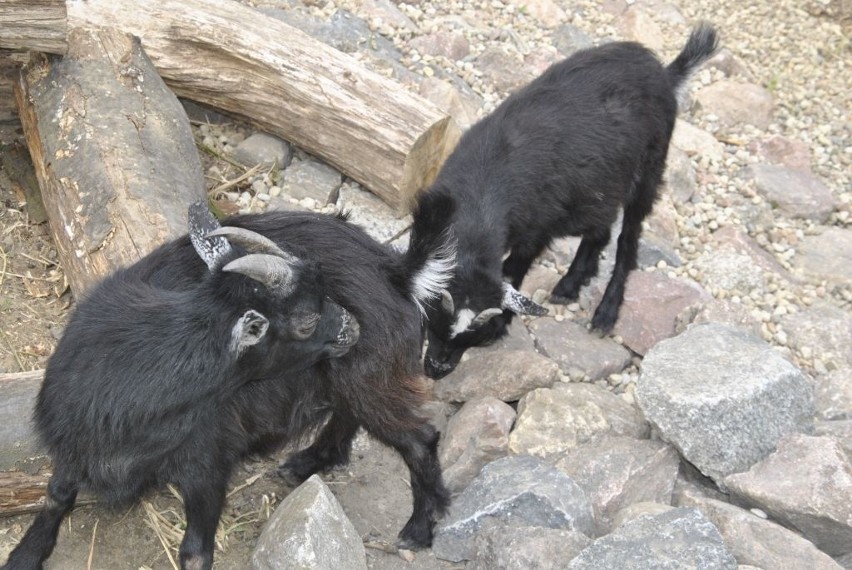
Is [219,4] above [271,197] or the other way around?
above

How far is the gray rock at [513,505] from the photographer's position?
3830 mm

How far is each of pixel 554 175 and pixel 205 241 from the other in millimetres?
2408

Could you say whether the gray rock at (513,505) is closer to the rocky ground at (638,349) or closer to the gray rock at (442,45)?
the rocky ground at (638,349)

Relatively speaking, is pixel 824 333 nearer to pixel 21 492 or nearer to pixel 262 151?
pixel 262 151

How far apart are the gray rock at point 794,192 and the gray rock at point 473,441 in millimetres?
3261

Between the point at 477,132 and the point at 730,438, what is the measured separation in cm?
216

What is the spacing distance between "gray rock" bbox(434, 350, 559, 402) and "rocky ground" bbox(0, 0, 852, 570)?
1 cm

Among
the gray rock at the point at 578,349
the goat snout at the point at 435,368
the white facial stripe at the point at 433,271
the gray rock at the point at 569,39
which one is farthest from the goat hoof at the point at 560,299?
the gray rock at the point at 569,39

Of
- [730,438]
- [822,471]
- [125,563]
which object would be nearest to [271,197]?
[125,563]

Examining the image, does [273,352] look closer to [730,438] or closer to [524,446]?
[524,446]

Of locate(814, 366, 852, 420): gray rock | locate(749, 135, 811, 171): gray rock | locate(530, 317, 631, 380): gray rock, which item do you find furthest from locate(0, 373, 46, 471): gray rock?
locate(749, 135, 811, 171): gray rock

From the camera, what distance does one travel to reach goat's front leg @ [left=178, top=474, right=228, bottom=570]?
3.41 metres

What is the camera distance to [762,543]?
3.63 metres

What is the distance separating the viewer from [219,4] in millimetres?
5422
